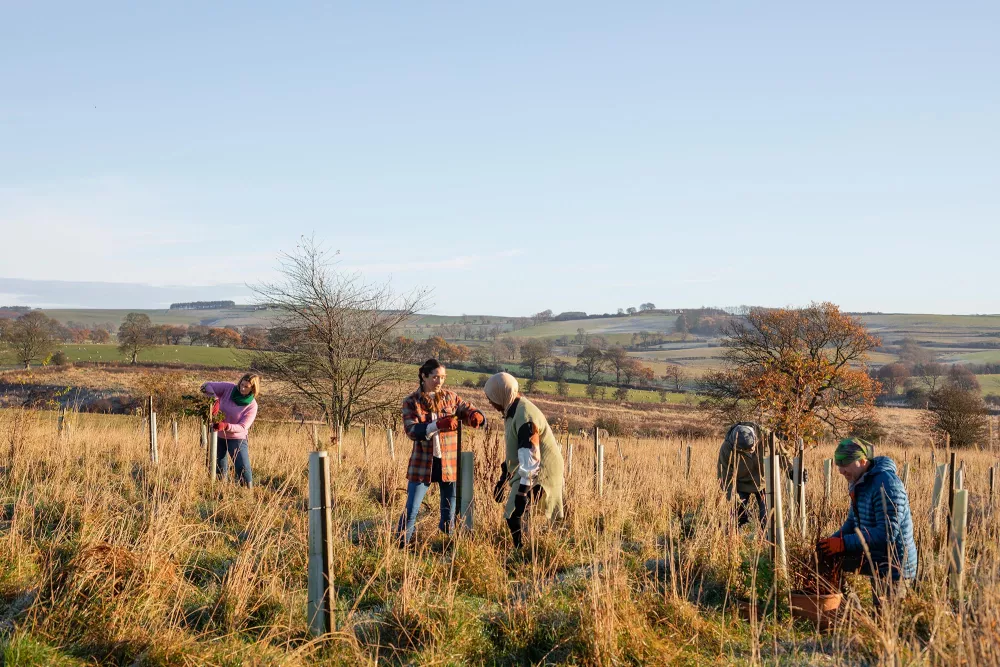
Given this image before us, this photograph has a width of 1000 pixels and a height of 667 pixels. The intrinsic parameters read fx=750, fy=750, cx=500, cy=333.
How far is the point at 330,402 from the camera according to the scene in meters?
19.2

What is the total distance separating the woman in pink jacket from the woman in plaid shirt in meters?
2.47

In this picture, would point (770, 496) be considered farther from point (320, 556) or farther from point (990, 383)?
point (990, 383)

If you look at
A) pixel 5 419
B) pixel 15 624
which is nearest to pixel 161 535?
pixel 15 624

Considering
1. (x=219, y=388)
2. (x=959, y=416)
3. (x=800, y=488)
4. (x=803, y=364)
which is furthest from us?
(x=803, y=364)

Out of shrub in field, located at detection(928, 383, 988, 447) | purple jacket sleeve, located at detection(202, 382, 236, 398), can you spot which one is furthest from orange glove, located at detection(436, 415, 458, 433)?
shrub in field, located at detection(928, 383, 988, 447)

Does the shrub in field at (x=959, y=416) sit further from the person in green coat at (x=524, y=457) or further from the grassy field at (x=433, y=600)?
the person in green coat at (x=524, y=457)

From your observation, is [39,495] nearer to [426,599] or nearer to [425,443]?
[425,443]

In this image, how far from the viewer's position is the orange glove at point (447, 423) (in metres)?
5.60

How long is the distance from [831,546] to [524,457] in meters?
2.03

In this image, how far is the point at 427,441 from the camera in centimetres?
573

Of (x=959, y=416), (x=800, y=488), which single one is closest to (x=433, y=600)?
(x=800, y=488)

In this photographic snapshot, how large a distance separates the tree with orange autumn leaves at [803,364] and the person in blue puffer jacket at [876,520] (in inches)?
887

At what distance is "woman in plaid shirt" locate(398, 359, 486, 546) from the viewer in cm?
565

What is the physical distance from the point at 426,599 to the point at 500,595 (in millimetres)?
526
